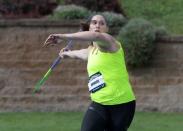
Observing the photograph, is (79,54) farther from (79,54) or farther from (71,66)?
(71,66)

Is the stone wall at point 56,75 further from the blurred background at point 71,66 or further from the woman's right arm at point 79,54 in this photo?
the woman's right arm at point 79,54

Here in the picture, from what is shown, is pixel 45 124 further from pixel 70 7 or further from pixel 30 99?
pixel 70 7

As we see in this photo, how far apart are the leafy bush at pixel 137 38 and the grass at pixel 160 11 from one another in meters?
1.32

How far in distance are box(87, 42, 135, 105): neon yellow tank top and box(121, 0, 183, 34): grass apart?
7138 millimetres

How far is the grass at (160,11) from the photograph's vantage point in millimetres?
14312

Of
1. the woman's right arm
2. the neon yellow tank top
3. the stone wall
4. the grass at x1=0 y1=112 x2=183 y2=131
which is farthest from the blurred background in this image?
the neon yellow tank top

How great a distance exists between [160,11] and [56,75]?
3071mm

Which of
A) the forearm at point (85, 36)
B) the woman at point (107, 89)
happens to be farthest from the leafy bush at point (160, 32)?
the forearm at point (85, 36)

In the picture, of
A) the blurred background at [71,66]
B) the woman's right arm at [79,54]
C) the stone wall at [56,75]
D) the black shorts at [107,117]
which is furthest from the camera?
the stone wall at [56,75]

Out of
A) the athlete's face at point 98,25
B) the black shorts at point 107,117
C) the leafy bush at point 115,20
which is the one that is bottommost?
the leafy bush at point 115,20

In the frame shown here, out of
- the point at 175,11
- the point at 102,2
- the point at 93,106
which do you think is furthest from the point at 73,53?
the point at 175,11

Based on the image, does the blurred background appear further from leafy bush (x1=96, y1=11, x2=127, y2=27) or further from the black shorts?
the black shorts

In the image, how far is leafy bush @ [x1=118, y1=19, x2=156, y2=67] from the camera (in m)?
12.6

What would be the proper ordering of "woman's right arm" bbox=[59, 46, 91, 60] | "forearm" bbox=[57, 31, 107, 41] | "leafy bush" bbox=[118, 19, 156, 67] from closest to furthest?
"forearm" bbox=[57, 31, 107, 41]
"woman's right arm" bbox=[59, 46, 91, 60]
"leafy bush" bbox=[118, 19, 156, 67]
